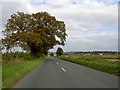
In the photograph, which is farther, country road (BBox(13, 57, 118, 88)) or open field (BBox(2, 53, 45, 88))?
open field (BBox(2, 53, 45, 88))

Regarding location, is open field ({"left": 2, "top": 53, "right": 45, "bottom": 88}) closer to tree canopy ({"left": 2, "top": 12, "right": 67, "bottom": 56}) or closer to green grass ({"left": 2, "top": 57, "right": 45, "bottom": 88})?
green grass ({"left": 2, "top": 57, "right": 45, "bottom": 88})

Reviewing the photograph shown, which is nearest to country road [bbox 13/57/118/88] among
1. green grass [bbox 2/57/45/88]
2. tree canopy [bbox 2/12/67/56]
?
green grass [bbox 2/57/45/88]

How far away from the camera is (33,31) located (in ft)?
207

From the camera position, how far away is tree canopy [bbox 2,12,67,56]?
2287 inches

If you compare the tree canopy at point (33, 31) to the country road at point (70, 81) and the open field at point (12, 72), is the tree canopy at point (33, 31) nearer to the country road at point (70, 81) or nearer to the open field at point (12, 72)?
the open field at point (12, 72)

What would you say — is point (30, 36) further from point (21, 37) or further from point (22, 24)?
point (22, 24)

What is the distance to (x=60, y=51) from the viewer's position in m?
167

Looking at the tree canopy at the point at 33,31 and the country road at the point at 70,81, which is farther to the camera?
the tree canopy at the point at 33,31

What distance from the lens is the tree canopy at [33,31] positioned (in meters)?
58.1

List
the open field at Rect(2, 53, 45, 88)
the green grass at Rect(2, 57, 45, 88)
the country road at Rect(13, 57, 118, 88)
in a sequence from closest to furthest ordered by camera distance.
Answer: the country road at Rect(13, 57, 118, 88) < the green grass at Rect(2, 57, 45, 88) < the open field at Rect(2, 53, 45, 88)

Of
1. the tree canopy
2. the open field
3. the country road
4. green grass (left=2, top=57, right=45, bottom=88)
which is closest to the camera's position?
the country road

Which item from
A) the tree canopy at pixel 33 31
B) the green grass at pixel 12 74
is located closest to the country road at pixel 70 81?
the green grass at pixel 12 74

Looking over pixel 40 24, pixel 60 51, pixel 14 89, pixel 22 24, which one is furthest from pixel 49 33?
pixel 60 51

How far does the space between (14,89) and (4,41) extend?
48.7m
